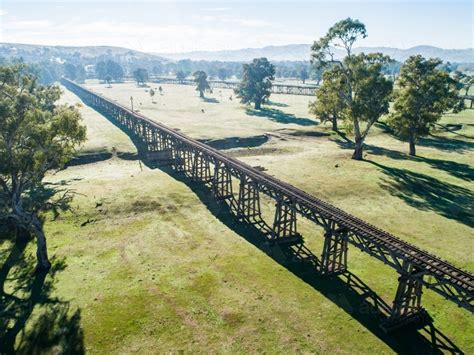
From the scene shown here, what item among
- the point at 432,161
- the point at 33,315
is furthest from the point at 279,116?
the point at 33,315

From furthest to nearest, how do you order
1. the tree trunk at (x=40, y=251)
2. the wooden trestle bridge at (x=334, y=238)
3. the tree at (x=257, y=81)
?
the tree at (x=257, y=81) < the tree trunk at (x=40, y=251) < the wooden trestle bridge at (x=334, y=238)

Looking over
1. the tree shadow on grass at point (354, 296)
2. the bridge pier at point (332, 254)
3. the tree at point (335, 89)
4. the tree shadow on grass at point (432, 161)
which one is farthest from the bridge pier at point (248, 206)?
the tree shadow on grass at point (432, 161)

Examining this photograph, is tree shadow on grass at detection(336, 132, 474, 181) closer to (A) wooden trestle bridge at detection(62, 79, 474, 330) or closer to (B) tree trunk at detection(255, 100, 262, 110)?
(A) wooden trestle bridge at detection(62, 79, 474, 330)

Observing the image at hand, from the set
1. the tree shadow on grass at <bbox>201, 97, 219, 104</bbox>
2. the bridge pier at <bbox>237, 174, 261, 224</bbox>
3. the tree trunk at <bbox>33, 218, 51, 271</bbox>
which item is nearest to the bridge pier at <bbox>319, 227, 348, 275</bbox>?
the bridge pier at <bbox>237, 174, 261, 224</bbox>

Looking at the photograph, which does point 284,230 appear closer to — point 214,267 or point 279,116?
point 214,267

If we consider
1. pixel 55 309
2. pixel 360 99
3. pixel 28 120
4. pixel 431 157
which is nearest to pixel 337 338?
pixel 55 309

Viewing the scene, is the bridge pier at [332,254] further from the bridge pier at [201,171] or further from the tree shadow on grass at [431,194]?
the bridge pier at [201,171]

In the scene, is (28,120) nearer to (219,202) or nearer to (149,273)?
(149,273)
